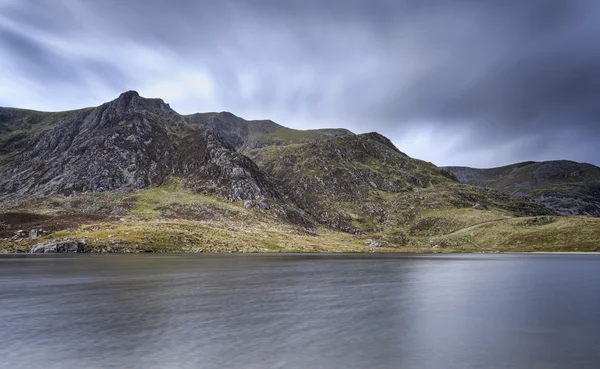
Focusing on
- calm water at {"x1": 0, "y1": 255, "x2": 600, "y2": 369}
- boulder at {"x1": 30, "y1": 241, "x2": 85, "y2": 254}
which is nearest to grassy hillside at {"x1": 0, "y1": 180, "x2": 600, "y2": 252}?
boulder at {"x1": 30, "y1": 241, "x2": 85, "y2": 254}

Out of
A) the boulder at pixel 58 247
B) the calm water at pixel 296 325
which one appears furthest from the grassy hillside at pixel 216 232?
the calm water at pixel 296 325

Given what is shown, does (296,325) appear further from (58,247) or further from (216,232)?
(216,232)

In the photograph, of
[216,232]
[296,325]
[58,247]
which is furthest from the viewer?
[216,232]

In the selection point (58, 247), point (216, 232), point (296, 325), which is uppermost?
point (216, 232)

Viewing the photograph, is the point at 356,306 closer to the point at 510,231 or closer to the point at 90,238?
the point at 90,238

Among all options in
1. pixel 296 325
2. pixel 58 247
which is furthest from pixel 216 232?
pixel 296 325

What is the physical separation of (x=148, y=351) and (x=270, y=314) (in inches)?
454

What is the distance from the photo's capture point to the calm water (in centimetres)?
1822

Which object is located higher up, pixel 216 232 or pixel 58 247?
pixel 216 232

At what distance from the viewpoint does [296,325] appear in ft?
84.0

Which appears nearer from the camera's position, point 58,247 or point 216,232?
point 58,247

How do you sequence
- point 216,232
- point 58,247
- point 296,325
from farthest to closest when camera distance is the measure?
1. point 216,232
2. point 58,247
3. point 296,325

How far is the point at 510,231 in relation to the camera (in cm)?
17475

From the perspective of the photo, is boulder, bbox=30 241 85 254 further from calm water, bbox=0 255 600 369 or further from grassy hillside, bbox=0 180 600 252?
calm water, bbox=0 255 600 369
